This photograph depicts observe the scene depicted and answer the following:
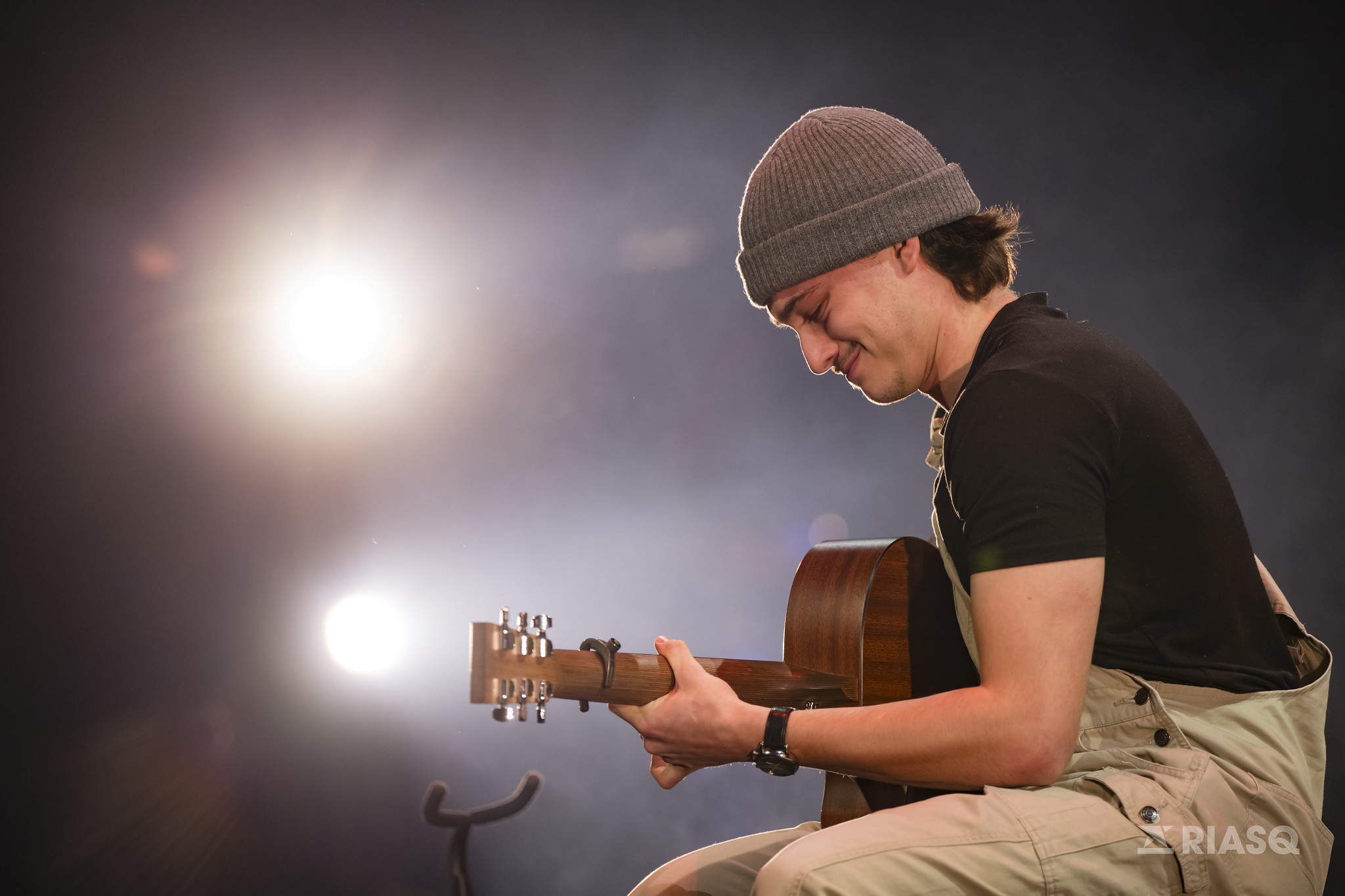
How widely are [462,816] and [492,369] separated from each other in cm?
212

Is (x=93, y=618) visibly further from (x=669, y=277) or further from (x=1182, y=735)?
(x=1182, y=735)

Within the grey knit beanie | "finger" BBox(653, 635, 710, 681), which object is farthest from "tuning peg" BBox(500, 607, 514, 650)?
the grey knit beanie

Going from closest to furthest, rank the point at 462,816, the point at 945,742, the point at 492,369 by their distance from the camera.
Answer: the point at 945,742 → the point at 462,816 → the point at 492,369

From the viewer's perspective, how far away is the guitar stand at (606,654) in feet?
5.39

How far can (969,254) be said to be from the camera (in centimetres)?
174

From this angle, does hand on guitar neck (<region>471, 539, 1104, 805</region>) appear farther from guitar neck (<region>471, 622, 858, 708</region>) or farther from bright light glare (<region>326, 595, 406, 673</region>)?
bright light glare (<region>326, 595, 406, 673</region>)

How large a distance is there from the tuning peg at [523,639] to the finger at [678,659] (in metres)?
0.28

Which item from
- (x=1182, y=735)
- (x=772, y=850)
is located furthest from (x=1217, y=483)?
(x=772, y=850)

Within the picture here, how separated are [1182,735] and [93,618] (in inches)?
151

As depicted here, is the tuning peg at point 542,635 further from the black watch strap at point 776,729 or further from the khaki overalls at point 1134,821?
the khaki overalls at point 1134,821

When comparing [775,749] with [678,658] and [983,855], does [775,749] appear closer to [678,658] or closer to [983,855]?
[678,658]

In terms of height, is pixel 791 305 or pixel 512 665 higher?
pixel 791 305

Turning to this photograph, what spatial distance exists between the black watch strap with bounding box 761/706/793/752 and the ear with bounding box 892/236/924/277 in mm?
973

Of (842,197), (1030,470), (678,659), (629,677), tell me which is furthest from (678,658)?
(842,197)
